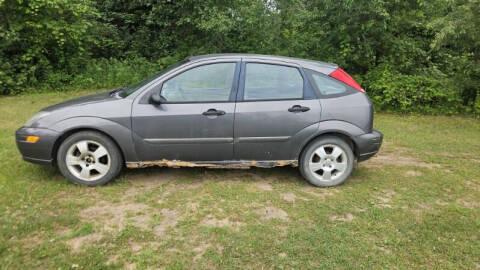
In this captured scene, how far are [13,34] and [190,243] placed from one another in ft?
30.0

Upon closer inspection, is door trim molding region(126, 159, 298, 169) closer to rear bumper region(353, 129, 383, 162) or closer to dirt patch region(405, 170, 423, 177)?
rear bumper region(353, 129, 383, 162)

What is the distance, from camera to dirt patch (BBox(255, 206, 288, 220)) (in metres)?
3.62

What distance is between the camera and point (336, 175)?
14.4 feet

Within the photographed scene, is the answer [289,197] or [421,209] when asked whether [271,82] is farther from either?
[421,209]

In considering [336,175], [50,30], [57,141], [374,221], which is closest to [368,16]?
[336,175]

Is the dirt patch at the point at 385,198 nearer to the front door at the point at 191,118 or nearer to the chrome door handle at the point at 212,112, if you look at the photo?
the front door at the point at 191,118

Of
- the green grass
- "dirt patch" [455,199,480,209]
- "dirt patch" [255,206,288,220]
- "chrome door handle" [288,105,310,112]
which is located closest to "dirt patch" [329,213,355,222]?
the green grass

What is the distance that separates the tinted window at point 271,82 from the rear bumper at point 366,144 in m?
0.89

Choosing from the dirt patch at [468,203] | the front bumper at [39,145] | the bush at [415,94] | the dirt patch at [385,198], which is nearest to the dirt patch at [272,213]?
the dirt patch at [385,198]

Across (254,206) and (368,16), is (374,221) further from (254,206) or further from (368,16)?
(368,16)

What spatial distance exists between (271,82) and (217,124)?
2.70 feet

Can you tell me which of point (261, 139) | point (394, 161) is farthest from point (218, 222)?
point (394, 161)

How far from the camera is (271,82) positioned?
4273 mm

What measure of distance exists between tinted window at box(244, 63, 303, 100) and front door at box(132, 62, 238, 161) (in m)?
0.19
